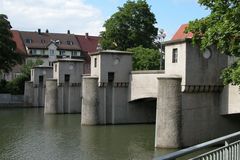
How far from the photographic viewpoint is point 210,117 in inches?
963

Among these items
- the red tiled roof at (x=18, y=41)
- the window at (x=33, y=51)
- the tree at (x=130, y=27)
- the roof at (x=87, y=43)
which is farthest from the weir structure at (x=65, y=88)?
the roof at (x=87, y=43)

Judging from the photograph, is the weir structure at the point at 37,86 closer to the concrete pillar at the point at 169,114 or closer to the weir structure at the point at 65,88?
the weir structure at the point at 65,88

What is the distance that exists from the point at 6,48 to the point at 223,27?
160 ft

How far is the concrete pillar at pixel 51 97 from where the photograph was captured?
46.8m

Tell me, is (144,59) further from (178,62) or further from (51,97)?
(178,62)

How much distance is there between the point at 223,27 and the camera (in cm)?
1362

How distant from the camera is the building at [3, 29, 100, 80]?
82.6 m

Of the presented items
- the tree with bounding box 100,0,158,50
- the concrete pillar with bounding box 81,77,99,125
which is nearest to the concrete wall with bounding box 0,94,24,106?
the tree with bounding box 100,0,158,50

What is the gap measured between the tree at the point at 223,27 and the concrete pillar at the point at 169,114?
7767 millimetres

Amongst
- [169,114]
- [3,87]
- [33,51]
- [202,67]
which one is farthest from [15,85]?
[169,114]

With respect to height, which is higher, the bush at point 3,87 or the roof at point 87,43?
the roof at point 87,43

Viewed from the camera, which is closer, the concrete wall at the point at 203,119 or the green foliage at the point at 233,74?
the green foliage at the point at 233,74

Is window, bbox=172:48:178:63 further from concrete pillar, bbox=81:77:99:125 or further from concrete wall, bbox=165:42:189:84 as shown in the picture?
concrete pillar, bbox=81:77:99:125

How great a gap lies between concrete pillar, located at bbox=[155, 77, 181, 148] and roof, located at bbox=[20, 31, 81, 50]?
6310 cm
